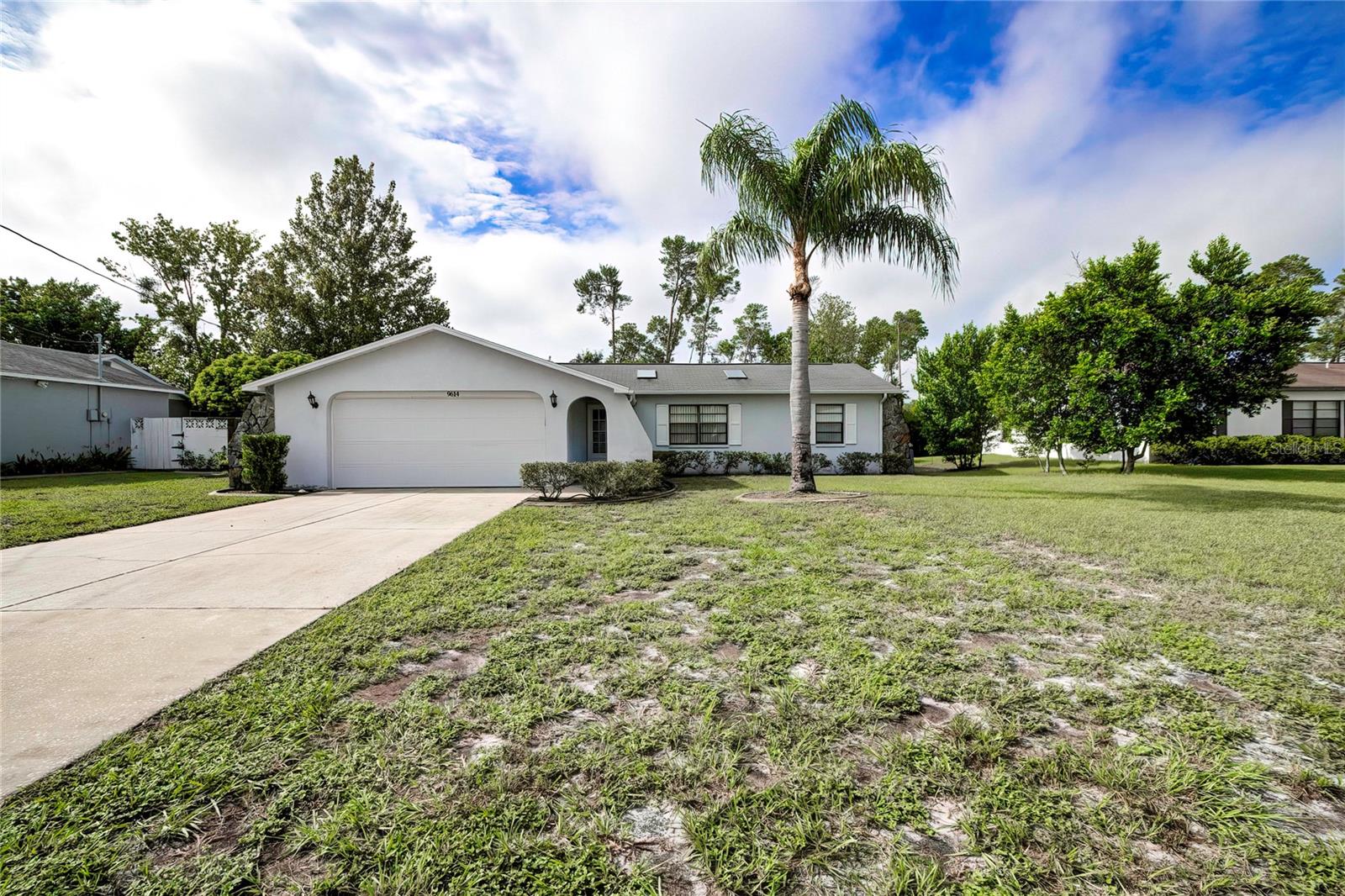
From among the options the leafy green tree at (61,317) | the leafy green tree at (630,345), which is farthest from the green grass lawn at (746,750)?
the leafy green tree at (61,317)

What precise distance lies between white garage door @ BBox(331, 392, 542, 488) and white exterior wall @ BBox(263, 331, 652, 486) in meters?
0.27

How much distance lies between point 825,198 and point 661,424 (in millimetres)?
8658

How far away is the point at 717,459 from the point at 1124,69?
40.0 ft

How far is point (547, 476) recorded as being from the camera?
32.7 ft

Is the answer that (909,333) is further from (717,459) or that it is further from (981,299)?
(717,459)

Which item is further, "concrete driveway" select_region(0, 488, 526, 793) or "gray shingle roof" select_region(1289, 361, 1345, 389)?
"gray shingle roof" select_region(1289, 361, 1345, 389)

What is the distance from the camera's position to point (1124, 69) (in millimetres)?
9086

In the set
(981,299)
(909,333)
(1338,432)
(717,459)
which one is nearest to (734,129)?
(717,459)

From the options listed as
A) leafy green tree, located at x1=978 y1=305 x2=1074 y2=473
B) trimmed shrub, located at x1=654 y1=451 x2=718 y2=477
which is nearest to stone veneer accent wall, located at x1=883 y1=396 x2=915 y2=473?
leafy green tree, located at x1=978 y1=305 x2=1074 y2=473

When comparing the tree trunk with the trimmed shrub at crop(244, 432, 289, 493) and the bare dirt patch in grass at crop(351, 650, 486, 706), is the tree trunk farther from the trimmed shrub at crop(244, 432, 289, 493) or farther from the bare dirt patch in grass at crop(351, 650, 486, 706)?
the trimmed shrub at crop(244, 432, 289, 493)

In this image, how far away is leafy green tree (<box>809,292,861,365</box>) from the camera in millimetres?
35875

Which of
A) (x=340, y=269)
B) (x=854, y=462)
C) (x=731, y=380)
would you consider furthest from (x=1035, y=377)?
(x=340, y=269)

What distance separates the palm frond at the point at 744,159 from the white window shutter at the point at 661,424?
7.77 meters

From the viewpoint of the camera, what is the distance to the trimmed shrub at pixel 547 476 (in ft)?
32.7
